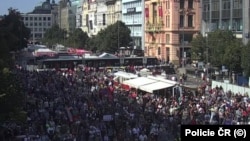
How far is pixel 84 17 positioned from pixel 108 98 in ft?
525

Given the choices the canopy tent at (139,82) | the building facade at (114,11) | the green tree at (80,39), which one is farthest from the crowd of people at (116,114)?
the building facade at (114,11)

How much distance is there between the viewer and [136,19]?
12875cm

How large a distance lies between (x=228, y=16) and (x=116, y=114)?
4935cm

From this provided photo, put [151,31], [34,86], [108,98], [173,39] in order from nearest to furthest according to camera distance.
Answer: [108,98] → [34,86] → [173,39] → [151,31]

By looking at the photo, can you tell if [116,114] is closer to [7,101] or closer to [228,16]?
[7,101]

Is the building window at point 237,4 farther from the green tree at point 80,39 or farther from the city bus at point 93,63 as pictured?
the green tree at point 80,39

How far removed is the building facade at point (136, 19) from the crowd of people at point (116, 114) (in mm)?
79795

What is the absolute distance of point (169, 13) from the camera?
330ft

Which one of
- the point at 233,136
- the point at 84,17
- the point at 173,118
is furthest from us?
the point at 84,17

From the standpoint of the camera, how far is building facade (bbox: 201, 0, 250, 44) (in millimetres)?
71688

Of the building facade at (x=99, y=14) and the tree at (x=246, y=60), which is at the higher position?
the building facade at (x=99, y=14)

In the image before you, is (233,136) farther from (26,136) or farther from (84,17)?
(84,17)

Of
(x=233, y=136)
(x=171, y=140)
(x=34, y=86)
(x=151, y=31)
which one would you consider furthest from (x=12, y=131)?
(x=151, y=31)

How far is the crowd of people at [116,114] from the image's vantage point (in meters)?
25.9
